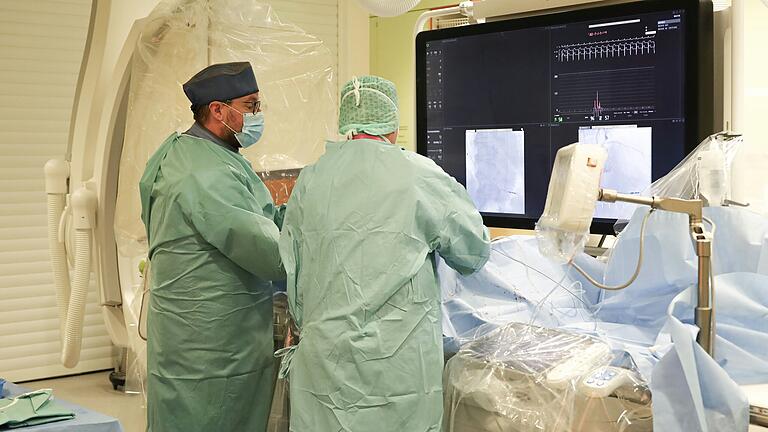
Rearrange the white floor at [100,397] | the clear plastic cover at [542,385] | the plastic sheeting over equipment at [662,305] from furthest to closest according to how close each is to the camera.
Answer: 1. the white floor at [100,397]
2. the clear plastic cover at [542,385]
3. the plastic sheeting over equipment at [662,305]

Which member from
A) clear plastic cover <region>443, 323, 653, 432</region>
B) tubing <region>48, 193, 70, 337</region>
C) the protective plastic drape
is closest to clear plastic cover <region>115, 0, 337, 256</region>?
the protective plastic drape

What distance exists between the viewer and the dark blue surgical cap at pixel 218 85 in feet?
9.05

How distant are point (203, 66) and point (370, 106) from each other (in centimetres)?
119

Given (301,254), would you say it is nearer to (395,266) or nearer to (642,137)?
(395,266)

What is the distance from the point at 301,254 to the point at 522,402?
72 centimetres

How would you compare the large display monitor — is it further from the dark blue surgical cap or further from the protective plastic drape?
the dark blue surgical cap

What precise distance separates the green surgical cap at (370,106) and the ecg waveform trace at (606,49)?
680 mm

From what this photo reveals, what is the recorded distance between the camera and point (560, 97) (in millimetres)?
2672

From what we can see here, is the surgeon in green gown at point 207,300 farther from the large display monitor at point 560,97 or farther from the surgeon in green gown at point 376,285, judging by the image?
the large display monitor at point 560,97

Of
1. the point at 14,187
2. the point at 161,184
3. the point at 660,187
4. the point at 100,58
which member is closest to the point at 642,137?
the point at 660,187

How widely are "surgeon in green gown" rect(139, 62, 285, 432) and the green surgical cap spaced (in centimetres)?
48

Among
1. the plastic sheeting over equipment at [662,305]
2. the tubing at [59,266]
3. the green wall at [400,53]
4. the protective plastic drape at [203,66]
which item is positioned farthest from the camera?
the green wall at [400,53]

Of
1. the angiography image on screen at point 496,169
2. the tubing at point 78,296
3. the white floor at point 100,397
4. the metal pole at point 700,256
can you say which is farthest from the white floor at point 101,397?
the metal pole at point 700,256

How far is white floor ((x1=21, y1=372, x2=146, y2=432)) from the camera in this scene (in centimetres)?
405
